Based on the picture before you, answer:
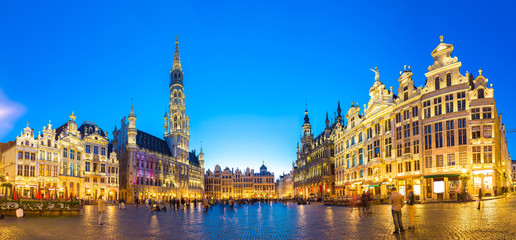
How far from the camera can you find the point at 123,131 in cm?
10075

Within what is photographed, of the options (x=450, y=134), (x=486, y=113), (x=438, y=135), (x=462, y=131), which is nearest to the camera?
(x=486, y=113)

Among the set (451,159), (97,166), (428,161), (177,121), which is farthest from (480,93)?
(177,121)

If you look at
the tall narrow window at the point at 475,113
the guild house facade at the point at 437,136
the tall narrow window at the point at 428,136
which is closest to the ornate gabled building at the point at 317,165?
the guild house facade at the point at 437,136

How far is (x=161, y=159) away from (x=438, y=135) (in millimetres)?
78281

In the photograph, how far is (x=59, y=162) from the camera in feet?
234

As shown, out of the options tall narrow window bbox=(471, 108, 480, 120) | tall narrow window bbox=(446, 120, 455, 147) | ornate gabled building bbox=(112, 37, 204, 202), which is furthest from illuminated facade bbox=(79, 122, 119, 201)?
tall narrow window bbox=(471, 108, 480, 120)

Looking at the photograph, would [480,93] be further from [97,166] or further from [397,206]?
[97,166]

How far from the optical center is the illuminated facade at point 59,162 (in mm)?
64125

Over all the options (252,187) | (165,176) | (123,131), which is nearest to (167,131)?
(165,176)

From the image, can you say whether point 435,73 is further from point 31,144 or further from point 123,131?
point 123,131

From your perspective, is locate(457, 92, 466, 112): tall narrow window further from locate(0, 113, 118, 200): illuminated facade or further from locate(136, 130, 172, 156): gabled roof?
locate(136, 130, 172, 156): gabled roof

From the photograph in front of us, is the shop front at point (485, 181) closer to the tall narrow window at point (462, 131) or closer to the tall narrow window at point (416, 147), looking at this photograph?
the tall narrow window at point (462, 131)

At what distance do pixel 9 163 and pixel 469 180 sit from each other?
69755 mm

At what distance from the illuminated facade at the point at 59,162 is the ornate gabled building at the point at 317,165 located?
48652 mm
